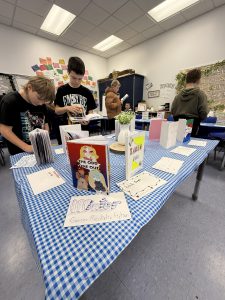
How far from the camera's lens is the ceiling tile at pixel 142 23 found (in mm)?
3211

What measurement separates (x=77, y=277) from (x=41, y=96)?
1145 mm

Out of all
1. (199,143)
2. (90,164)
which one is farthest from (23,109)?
(199,143)

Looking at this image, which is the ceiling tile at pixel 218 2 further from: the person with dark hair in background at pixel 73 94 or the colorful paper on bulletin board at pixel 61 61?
the colorful paper on bulletin board at pixel 61 61

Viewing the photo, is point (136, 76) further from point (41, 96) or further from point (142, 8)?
point (41, 96)

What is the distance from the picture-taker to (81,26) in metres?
3.43

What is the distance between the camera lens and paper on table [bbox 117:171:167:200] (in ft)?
2.06

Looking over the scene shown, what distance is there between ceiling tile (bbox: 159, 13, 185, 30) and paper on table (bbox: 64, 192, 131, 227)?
4.42 meters

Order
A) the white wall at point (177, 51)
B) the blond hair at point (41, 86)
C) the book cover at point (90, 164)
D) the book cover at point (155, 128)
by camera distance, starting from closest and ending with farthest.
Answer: the book cover at point (90, 164) < the blond hair at point (41, 86) < the book cover at point (155, 128) < the white wall at point (177, 51)

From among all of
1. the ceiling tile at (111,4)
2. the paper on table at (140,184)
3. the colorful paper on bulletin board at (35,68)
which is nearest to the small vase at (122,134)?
the paper on table at (140,184)

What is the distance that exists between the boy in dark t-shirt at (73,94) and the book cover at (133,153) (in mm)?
825

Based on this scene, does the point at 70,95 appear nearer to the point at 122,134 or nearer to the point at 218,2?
the point at 122,134

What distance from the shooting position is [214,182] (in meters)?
1.97

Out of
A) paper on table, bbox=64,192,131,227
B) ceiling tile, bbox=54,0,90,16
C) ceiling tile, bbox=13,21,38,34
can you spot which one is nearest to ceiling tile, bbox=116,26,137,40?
ceiling tile, bbox=54,0,90,16

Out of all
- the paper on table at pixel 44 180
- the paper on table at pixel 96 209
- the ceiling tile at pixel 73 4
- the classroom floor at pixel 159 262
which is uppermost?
the ceiling tile at pixel 73 4
